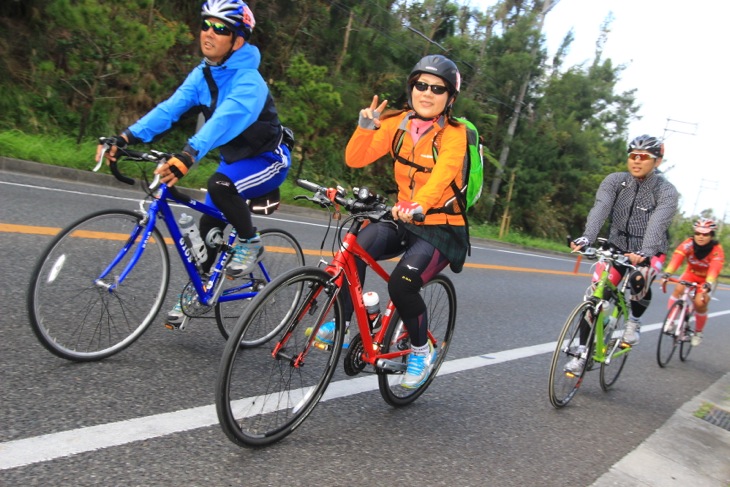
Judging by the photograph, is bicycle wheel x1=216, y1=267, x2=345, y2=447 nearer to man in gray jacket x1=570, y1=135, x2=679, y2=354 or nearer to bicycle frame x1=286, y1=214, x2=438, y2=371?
bicycle frame x1=286, y1=214, x2=438, y2=371

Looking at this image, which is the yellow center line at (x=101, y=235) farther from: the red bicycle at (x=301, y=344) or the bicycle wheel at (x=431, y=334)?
the bicycle wheel at (x=431, y=334)

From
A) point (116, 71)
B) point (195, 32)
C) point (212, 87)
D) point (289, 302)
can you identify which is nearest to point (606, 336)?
point (289, 302)

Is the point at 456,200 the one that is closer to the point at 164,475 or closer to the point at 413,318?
the point at 413,318

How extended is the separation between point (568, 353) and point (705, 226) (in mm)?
3894

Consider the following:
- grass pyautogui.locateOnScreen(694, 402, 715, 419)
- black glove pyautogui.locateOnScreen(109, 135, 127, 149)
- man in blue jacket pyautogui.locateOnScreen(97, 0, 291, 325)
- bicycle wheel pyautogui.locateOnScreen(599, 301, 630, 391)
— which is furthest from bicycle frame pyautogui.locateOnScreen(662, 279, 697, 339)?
black glove pyautogui.locateOnScreen(109, 135, 127, 149)

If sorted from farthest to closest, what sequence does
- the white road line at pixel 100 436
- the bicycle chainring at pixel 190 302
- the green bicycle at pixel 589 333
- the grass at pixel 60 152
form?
the grass at pixel 60 152
the green bicycle at pixel 589 333
the bicycle chainring at pixel 190 302
the white road line at pixel 100 436

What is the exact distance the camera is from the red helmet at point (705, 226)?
7216 millimetres

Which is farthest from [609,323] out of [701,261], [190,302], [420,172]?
[701,261]

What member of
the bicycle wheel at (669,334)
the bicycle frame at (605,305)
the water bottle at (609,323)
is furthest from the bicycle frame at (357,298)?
the bicycle wheel at (669,334)

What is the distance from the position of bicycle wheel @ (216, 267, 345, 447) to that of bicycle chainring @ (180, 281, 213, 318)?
2.50ft

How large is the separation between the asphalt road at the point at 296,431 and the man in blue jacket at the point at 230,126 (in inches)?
27.8

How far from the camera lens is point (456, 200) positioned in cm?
338

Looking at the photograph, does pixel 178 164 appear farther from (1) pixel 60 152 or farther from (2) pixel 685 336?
(1) pixel 60 152

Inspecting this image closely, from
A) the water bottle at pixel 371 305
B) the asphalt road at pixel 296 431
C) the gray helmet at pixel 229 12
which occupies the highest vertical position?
the gray helmet at pixel 229 12
